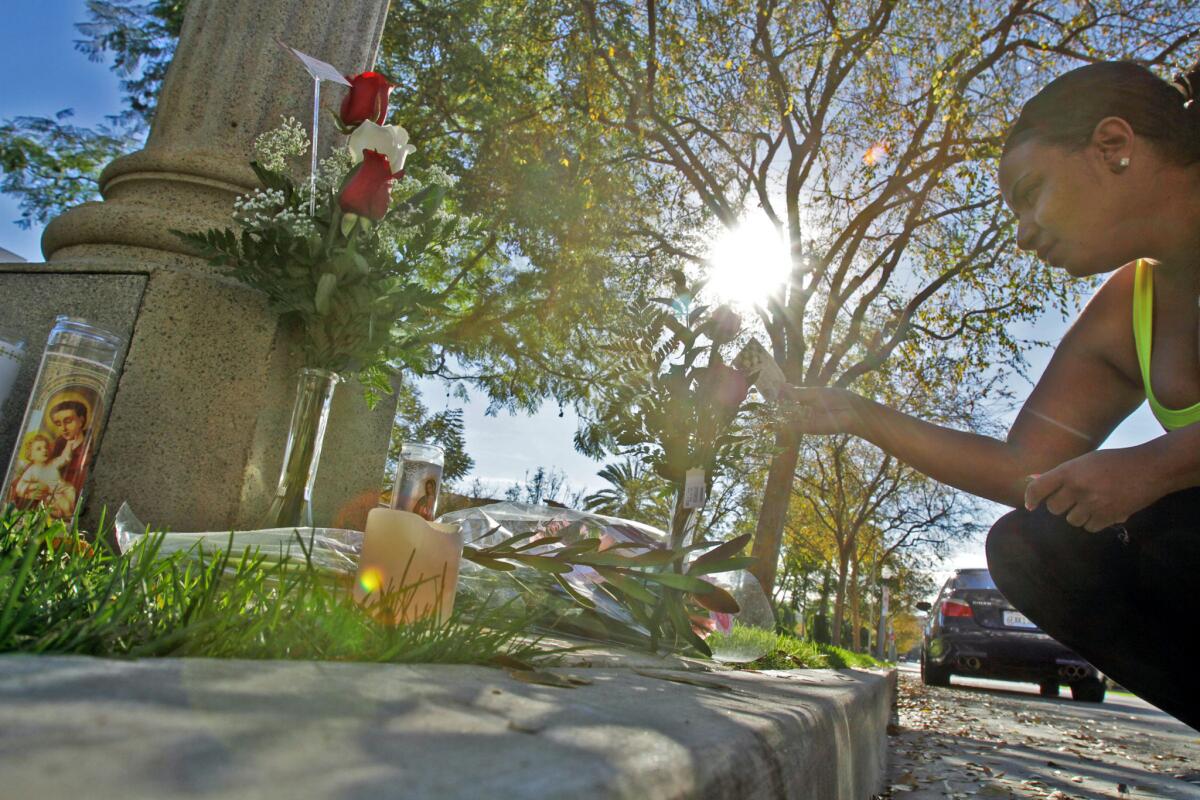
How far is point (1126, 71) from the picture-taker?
7.11 ft

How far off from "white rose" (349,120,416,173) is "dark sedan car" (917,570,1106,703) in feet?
34.9

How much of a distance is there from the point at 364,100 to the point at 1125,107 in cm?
235

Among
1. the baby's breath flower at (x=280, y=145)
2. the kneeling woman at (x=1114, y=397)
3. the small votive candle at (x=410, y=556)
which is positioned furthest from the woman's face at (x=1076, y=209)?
the baby's breath flower at (x=280, y=145)

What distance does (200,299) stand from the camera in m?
3.12

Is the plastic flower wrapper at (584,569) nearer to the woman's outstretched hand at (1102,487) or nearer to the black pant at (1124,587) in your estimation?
the black pant at (1124,587)

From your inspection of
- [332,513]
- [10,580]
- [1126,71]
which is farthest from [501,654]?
[332,513]

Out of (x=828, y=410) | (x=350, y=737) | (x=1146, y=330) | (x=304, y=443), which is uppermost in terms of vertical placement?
(x=1146, y=330)

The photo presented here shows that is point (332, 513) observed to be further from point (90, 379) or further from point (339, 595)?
point (339, 595)

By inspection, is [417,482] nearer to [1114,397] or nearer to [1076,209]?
[1076,209]

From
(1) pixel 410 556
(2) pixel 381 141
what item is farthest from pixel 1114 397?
(2) pixel 381 141

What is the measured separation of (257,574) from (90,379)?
1.51m

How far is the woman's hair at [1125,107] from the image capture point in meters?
2.09

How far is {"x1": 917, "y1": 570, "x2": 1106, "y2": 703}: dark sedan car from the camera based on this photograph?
10.9 m

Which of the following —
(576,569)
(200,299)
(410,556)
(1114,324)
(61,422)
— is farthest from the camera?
(200,299)
